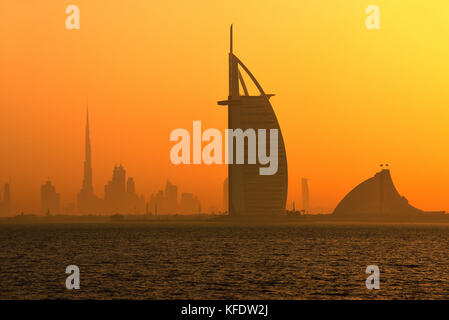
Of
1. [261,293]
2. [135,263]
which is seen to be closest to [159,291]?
[261,293]

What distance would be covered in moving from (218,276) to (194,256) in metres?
28.0

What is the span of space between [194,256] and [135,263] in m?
14.0

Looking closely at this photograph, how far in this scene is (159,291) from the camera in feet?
169
